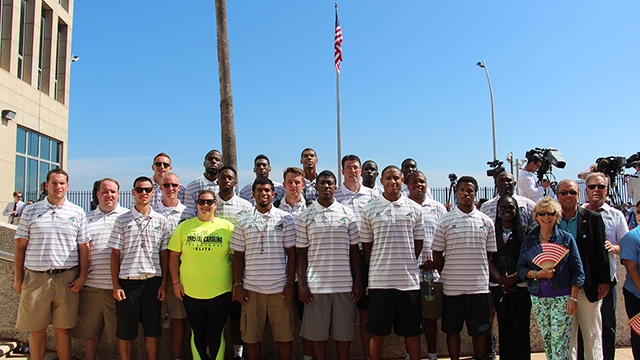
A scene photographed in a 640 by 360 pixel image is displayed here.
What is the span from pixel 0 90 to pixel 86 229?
16635mm

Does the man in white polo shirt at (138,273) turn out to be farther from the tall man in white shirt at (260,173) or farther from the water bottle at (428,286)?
the water bottle at (428,286)

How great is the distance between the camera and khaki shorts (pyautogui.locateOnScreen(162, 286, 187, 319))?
527 centimetres

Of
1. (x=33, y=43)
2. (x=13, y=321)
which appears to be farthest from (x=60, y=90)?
(x=13, y=321)

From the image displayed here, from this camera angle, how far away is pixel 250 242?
4969 mm

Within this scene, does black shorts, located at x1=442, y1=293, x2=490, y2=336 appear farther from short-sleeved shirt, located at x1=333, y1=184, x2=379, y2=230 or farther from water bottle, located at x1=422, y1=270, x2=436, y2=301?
short-sleeved shirt, located at x1=333, y1=184, x2=379, y2=230

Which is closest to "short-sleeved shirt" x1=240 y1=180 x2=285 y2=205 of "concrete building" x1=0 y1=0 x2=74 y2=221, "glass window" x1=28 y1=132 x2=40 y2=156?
"concrete building" x1=0 y1=0 x2=74 y2=221

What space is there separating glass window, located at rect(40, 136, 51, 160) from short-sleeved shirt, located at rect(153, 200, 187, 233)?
18923 millimetres

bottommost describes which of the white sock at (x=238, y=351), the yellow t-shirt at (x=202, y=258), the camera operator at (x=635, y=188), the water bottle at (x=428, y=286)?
the white sock at (x=238, y=351)

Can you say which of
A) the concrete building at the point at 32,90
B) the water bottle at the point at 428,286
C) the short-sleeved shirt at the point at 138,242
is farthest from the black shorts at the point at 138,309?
the concrete building at the point at 32,90

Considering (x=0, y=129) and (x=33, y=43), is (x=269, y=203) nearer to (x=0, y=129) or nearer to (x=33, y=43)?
(x=0, y=129)

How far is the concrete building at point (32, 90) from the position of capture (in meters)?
18.8

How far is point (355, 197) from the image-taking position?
19.6 ft

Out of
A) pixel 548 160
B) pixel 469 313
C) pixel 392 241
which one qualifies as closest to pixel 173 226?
pixel 392 241

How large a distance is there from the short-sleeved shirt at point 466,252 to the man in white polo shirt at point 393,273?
322 millimetres
